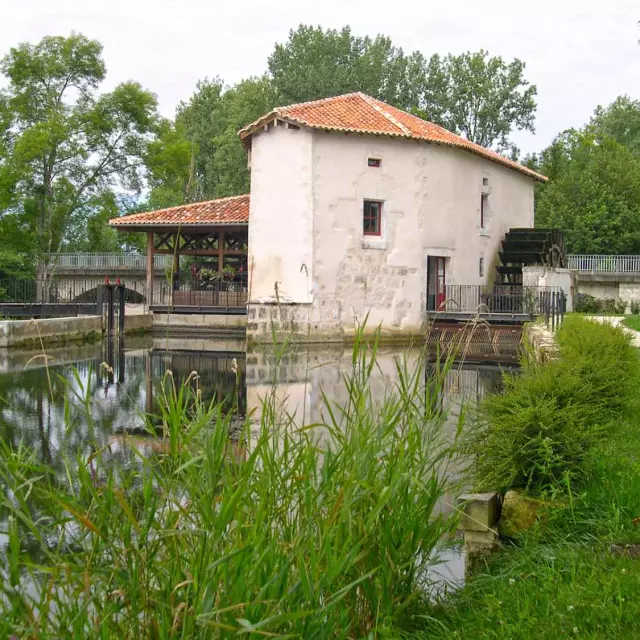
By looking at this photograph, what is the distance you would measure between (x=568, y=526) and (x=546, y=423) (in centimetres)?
99

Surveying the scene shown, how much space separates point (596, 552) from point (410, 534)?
886mm

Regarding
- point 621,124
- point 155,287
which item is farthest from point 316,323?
point 621,124

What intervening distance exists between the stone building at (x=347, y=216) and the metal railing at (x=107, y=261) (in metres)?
15.1

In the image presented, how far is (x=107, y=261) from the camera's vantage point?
39031 millimetres

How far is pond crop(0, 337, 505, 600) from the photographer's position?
24.3 feet

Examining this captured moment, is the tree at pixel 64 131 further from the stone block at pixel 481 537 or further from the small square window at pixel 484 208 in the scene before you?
the stone block at pixel 481 537

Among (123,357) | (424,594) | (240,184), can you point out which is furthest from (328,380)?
(240,184)

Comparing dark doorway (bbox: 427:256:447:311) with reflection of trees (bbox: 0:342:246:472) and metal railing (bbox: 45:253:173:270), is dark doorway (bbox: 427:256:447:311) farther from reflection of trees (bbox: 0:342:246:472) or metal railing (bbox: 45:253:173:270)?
metal railing (bbox: 45:253:173:270)

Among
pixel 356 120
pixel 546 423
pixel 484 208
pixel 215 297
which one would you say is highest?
pixel 356 120

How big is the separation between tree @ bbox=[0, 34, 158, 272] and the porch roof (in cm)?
752

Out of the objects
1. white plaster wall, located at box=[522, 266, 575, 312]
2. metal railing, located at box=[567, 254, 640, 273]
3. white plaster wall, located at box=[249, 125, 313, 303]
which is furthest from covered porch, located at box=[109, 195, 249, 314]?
metal railing, located at box=[567, 254, 640, 273]

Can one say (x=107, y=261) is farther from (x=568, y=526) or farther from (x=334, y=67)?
(x=568, y=526)

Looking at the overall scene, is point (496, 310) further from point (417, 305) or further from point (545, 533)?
point (545, 533)

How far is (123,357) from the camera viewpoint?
1836 cm
